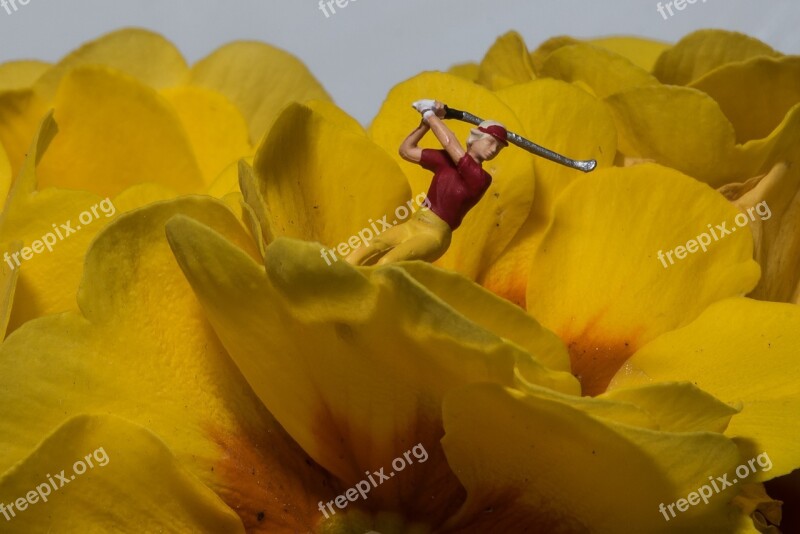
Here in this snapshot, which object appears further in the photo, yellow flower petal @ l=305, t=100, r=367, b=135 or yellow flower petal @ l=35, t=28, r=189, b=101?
yellow flower petal @ l=35, t=28, r=189, b=101

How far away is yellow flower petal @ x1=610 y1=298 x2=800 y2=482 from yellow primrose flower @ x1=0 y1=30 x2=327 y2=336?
0.43 feet

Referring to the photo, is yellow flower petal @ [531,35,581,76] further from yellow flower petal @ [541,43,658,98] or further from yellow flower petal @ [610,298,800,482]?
yellow flower petal @ [610,298,800,482]

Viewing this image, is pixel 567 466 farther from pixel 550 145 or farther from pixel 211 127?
pixel 211 127

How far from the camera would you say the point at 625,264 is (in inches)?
12.8

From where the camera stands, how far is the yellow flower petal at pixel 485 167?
1.12ft

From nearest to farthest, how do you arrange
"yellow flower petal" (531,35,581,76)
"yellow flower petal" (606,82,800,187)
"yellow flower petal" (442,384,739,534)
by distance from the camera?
"yellow flower petal" (442,384,739,534)
"yellow flower petal" (606,82,800,187)
"yellow flower petal" (531,35,581,76)

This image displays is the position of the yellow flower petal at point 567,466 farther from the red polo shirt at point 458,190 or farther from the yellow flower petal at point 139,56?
the yellow flower petal at point 139,56

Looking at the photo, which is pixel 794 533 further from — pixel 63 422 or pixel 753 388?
pixel 63 422

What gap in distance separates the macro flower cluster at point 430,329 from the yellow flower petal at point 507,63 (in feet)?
0.10

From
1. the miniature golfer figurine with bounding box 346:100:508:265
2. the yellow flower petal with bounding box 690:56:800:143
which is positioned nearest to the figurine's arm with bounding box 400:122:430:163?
the miniature golfer figurine with bounding box 346:100:508:265

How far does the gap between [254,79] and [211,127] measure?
6 centimetres

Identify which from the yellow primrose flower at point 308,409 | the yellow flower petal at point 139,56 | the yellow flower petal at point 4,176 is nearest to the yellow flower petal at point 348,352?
the yellow primrose flower at point 308,409

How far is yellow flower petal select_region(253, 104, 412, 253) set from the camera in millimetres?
301

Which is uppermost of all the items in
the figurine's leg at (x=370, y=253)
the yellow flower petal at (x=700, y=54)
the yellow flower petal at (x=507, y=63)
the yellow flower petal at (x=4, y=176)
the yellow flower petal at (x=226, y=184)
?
the yellow flower petal at (x=4, y=176)
